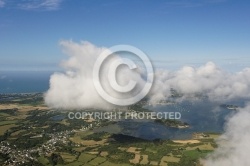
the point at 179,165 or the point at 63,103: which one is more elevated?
the point at 63,103

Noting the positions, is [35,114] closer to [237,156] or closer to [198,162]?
[198,162]

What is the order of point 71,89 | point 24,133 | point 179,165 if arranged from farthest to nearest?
1. point 71,89
2. point 24,133
3. point 179,165

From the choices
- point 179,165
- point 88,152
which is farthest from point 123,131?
point 179,165

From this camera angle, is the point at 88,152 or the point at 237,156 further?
the point at 88,152

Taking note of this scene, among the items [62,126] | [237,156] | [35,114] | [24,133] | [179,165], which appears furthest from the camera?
[35,114]

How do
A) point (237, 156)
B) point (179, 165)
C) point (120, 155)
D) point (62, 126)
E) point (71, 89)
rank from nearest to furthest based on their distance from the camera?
point (237, 156)
point (179, 165)
point (120, 155)
point (62, 126)
point (71, 89)

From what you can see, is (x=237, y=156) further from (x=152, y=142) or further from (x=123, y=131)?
(x=123, y=131)

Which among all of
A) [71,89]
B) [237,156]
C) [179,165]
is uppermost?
[71,89]

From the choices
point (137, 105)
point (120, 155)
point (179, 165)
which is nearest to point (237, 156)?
point (179, 165)

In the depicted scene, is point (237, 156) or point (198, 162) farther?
point (198, 162)
